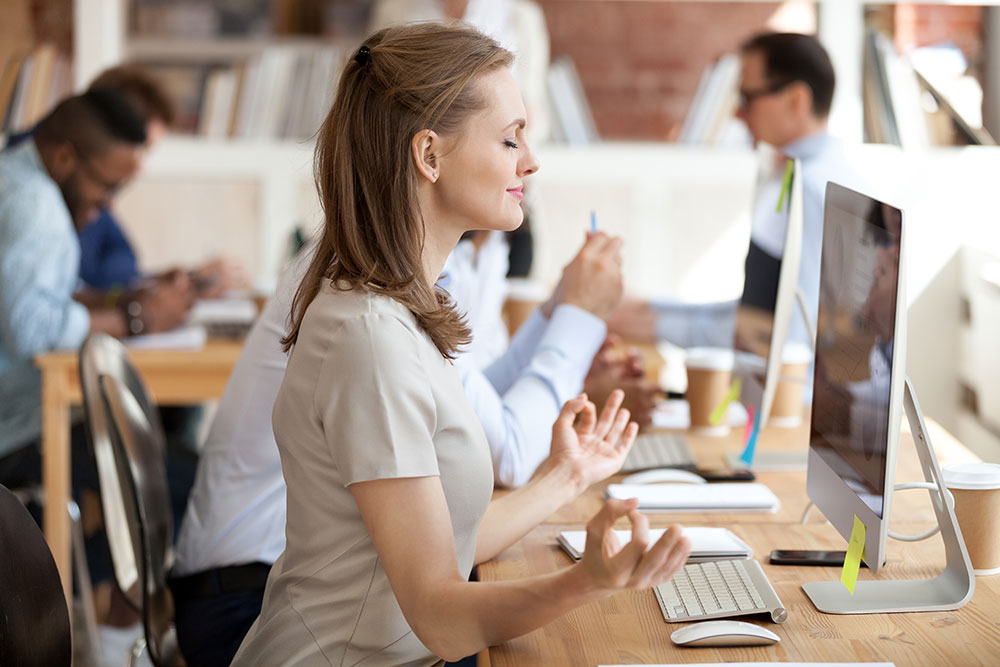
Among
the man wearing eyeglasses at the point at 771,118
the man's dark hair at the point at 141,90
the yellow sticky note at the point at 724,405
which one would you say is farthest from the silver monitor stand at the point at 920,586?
the man's dark hair at the point at 141,90

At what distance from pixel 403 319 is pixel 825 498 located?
55cm

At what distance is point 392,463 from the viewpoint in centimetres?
99

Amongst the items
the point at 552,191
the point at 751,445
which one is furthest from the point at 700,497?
the point at 552,191

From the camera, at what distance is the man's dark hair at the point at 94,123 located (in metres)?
2.67

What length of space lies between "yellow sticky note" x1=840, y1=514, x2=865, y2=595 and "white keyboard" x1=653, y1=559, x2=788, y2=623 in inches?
3.0

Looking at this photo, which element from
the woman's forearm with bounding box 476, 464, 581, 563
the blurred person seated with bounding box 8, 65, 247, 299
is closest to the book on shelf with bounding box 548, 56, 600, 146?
the blurred person seated with bounding box 8, 65, 247, 299

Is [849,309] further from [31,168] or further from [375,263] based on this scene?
[31,168]

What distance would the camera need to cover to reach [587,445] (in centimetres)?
130

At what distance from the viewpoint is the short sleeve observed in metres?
1.00

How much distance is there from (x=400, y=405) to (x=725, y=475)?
77cm

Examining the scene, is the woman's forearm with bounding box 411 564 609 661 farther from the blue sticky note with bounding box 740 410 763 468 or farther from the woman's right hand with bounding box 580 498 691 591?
the blue sticky note with bounding box 740 410 763 468

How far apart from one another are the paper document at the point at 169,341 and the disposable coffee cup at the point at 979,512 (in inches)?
75.1

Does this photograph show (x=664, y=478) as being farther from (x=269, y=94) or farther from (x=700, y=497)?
(x=269, y=94)

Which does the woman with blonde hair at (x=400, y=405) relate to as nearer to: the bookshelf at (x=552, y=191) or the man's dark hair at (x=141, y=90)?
the man's dark hair at (x=141, y=90)
